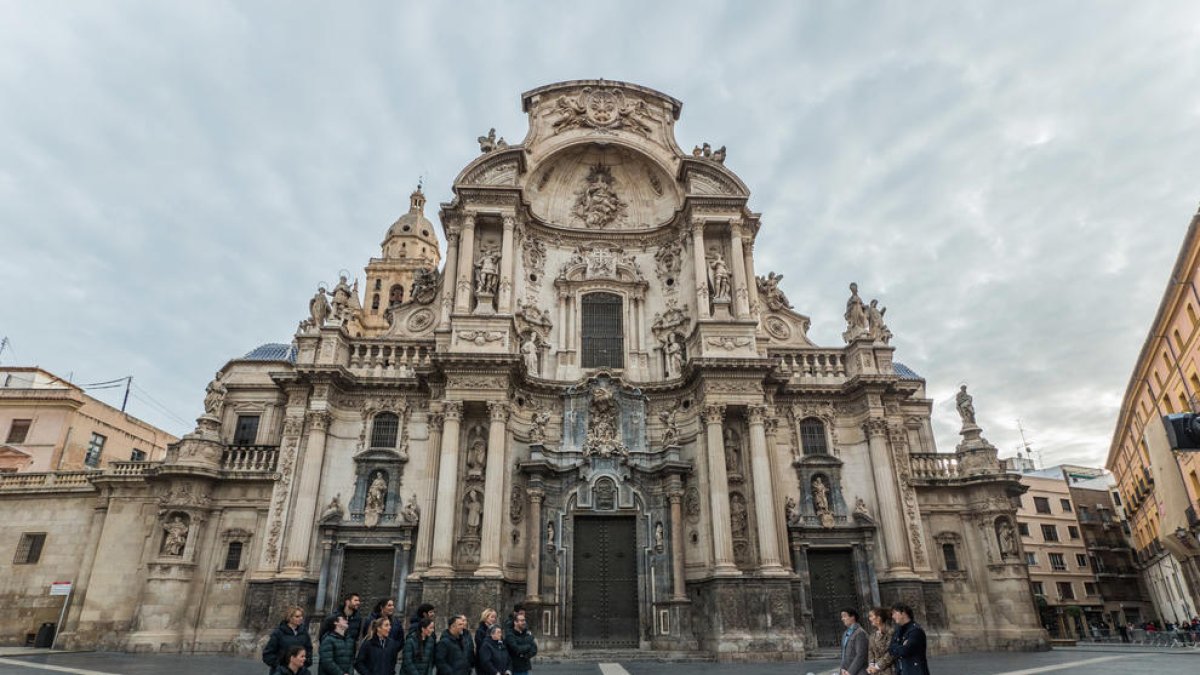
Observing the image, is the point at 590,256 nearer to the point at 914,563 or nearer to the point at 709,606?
the point at 709,606

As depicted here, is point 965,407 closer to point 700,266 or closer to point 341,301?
point 700,266

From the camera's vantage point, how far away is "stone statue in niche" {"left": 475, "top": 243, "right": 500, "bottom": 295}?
72.7ft

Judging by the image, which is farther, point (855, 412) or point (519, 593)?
point (855, 412)

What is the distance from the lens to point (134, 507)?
20.7m

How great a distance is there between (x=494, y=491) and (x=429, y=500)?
207 centimetres

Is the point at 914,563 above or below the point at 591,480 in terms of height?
below

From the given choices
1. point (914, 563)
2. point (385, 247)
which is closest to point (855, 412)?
point (914, 563)

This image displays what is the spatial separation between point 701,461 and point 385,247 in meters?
39.2

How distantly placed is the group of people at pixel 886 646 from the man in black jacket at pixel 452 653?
14.0 feet

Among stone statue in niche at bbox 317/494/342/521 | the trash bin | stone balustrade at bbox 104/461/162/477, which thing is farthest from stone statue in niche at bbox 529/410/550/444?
the trash bin

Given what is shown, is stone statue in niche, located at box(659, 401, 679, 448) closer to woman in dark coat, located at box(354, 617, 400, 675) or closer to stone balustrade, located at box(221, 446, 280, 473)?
stone balustrade, located at box(221, 446, 280, 473)

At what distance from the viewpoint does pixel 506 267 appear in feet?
73.0

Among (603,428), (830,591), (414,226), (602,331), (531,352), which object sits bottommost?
(830,591)

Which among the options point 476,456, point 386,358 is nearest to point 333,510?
point 476,456
